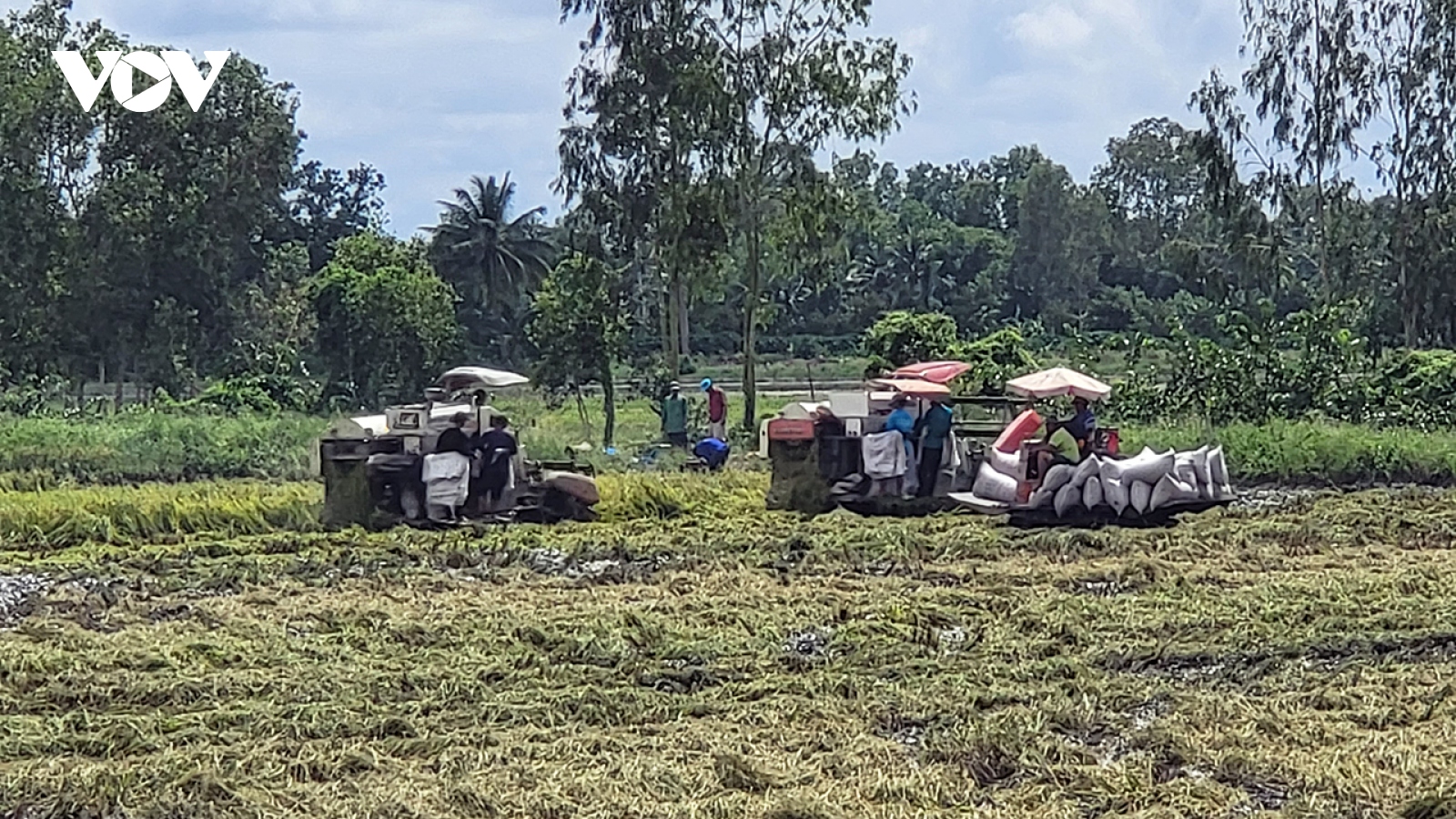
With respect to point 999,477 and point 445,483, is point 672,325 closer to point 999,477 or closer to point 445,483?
point 999,477

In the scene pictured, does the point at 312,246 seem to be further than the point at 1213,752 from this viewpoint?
Yes

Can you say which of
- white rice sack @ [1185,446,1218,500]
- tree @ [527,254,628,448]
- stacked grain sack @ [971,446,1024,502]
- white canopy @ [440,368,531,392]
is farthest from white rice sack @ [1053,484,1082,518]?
tree @ [527,254,628,448]

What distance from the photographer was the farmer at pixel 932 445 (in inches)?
634

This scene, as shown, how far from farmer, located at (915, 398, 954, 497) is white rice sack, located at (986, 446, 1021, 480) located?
419mm

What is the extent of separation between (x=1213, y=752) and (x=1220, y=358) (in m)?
17.5

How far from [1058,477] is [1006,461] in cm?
105

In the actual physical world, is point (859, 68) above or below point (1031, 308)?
above

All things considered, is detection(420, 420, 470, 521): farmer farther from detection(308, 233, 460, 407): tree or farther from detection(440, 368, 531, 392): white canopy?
detection(308, 233, 460, 407): tree

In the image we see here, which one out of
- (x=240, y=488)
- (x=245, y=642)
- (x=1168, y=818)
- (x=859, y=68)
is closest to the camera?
(x=1168, y=818)

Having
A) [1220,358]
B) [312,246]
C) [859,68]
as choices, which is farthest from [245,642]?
[312,246]

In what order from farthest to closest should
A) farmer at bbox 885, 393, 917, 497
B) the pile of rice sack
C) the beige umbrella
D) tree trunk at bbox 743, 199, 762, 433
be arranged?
tree trunk at bbox 743, 199, 762, 433
farmer at bbox 885, 393, 917, 497
the beige umbrella
the pile of rice sack

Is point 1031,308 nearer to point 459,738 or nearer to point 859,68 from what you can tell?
point 859,68

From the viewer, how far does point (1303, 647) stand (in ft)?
29.9

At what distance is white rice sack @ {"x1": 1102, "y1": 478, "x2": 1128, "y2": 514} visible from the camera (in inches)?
567
